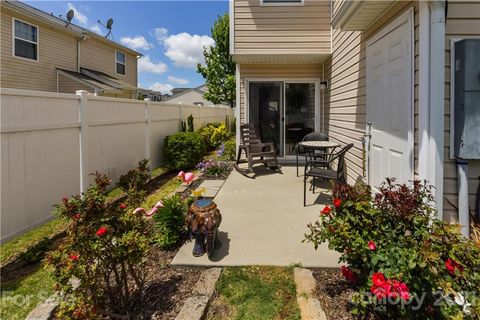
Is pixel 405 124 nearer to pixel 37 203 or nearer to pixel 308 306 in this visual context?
pixel 308 306

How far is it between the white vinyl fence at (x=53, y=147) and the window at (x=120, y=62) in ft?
42.3

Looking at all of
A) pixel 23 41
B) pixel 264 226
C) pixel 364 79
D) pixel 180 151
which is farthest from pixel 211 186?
pixel 23 41

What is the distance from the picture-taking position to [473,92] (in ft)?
8.94

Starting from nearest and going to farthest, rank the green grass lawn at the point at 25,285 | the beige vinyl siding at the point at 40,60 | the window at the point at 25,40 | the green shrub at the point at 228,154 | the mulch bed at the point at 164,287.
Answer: the mulch bed at the point at 164,287, the green grass lawn at the point at 25,285, the green shrub at the point at 228,154, the beige vinyl siding at the point at 40,60, the window at the point at 25,40

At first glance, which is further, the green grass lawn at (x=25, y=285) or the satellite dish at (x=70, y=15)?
the satellite dish at (x=70, y=15)

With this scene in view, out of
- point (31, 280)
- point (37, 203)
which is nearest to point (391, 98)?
point (31, 280)

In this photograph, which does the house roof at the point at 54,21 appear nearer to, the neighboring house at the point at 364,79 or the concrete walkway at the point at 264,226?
the neighboring house at the point at 364,79

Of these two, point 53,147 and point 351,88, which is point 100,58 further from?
point 351,88

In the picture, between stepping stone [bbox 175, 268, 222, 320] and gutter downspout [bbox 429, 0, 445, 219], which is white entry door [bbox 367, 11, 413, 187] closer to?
gutter downspout [bbox 429, 0, 445, 219]

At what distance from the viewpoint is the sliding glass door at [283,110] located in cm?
834

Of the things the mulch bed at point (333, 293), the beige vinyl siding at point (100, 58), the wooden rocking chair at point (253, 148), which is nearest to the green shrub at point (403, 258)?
the mulch bed at point (333, 293)

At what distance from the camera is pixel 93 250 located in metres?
2.05

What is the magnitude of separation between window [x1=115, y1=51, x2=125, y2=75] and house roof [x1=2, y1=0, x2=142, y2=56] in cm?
36

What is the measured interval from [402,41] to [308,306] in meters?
2.92
